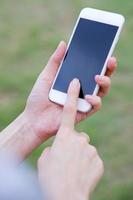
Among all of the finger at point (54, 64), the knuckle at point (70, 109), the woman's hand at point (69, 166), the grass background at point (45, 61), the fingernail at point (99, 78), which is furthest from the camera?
the grass background at point (45, 61)

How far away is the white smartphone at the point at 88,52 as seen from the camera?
5.10ft

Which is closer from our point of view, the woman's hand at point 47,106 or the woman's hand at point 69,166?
the woman's hand at point 69,166

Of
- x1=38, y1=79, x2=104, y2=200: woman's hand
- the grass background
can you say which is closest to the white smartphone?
x1=38, y1=79, x2=104, y2=200: woman's hand

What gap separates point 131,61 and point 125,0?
602 mm

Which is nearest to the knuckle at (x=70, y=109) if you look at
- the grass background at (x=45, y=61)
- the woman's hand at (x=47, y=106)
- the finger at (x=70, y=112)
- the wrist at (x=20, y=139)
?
the finger at (x=70, y=112)

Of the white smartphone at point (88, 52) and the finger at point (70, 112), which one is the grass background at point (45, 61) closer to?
the white smartphone at point (88, 52)

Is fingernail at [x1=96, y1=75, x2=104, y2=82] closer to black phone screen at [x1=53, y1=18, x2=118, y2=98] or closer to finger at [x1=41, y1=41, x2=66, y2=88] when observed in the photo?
black phone screen at [x1=53, y1=18, x2=118, y2=98]

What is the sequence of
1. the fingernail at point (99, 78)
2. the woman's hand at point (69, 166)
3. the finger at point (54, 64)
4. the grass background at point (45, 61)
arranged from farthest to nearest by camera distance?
the grass background at point (45, 61) < the finger at point (54, 64) < the fingernail at point (99, 78) < the woman's hand at point (69, 166)

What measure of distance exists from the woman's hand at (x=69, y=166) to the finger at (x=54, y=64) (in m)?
0.32

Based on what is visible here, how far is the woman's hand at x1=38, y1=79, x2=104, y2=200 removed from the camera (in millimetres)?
1197

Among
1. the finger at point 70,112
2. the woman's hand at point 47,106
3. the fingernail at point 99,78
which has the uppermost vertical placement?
the fingernail at point 99,78

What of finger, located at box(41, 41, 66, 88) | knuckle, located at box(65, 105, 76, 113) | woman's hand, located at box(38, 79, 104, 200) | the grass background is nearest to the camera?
woman's hand, located at box(38, 79, 104, 200)

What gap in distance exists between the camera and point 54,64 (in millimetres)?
1635

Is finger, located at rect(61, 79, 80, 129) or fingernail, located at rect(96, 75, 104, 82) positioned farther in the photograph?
fingernail, located at rect(96, 75, 104, 82)
